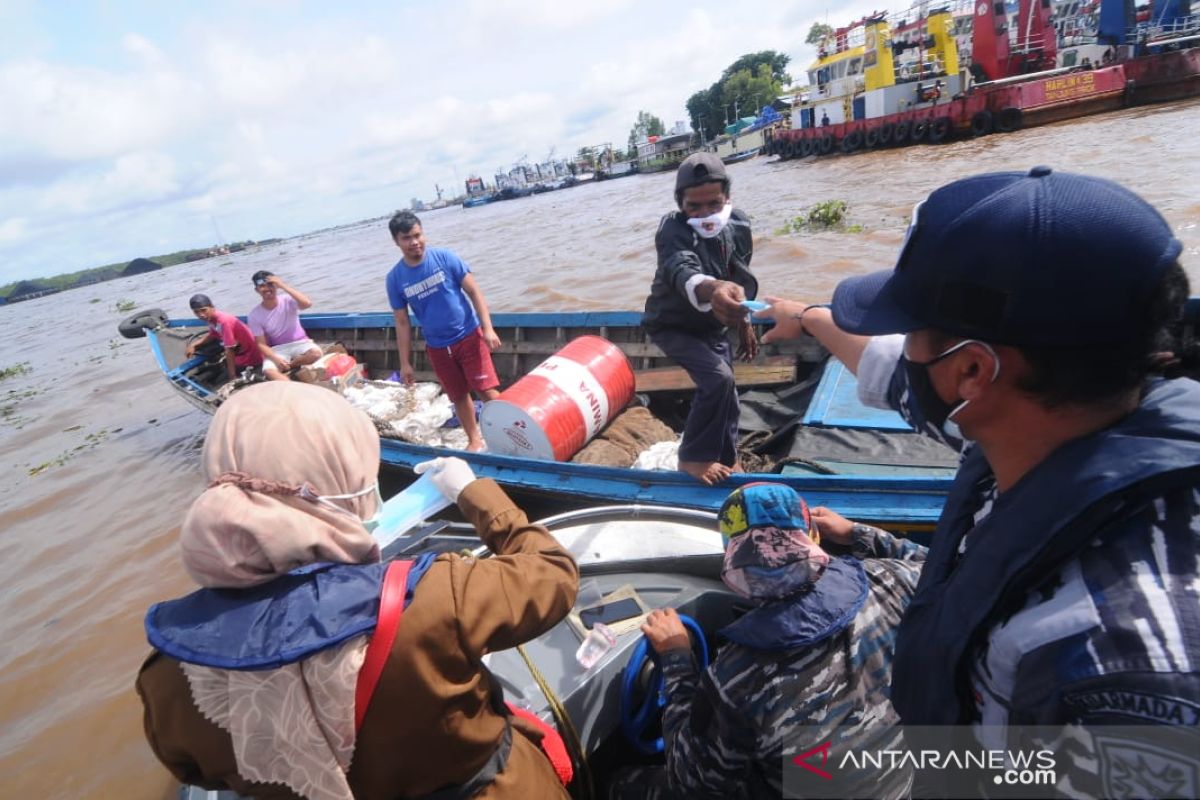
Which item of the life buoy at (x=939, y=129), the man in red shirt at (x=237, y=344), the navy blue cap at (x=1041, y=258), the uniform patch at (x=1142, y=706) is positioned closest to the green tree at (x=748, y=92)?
the life buoy at (x=939, y=129)

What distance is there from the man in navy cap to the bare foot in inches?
97.3

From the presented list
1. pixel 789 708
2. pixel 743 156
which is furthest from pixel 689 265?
pixel 743 156

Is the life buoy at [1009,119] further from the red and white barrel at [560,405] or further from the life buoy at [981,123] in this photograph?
the red and white barrel at [560,405]

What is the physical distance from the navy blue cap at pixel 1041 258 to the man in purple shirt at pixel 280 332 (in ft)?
22.5

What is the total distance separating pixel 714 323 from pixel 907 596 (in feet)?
6.54

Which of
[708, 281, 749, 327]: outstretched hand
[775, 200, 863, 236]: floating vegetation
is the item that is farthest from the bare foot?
[775, 200, 863, 236]: floating vegetation

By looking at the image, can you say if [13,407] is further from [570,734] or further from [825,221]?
[825,221]

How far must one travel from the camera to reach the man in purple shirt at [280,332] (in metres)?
6.58

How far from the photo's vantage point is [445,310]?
4.80 meters

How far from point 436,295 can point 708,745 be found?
3.98 metres

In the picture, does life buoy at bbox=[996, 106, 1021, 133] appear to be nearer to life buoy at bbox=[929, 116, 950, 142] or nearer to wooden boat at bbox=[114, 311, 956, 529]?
life buoy at bbox=[929, 116, 950, 142]

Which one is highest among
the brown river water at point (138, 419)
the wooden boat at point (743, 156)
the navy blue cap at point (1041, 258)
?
the navy blue cap at point (1041, 258)

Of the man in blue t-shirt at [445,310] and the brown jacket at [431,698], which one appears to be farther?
the man in blue t-shirt at [445,310]

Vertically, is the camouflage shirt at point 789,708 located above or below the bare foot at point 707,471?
above
